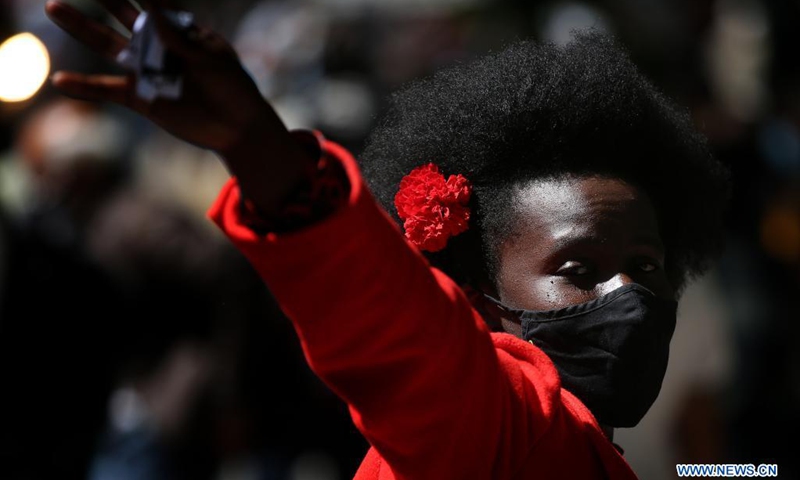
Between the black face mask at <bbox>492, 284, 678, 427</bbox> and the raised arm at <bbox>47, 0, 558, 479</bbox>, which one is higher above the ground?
the raised arm at <bbox>47, 0, 558, 479</bbox>

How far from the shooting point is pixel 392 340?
2160mm

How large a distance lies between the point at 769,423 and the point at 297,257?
5.07m

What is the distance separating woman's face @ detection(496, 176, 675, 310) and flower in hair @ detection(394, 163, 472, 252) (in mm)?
148

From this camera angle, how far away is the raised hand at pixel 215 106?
203 centimetres

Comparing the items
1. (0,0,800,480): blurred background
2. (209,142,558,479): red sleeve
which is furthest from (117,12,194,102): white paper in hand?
(0,0,800,480): blurred background

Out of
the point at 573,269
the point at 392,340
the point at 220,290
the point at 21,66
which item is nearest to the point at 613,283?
the point at 573,269

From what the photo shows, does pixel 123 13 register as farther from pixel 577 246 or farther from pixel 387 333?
pixel 577 246

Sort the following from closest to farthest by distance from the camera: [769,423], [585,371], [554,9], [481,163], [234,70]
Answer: [234,70], [585,371], [481,163], [769,423], [554,9]

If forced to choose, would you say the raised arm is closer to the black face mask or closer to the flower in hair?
the black face mask

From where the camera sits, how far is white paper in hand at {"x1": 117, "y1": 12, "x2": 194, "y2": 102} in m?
2.02

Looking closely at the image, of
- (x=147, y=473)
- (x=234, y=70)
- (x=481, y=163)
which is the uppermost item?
(x=234, y=70)

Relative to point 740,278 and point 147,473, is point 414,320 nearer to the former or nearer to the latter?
point 147,473

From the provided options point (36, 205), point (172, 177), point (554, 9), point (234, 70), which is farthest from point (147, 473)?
point (554, 9)

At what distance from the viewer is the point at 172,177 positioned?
7.47 meters
